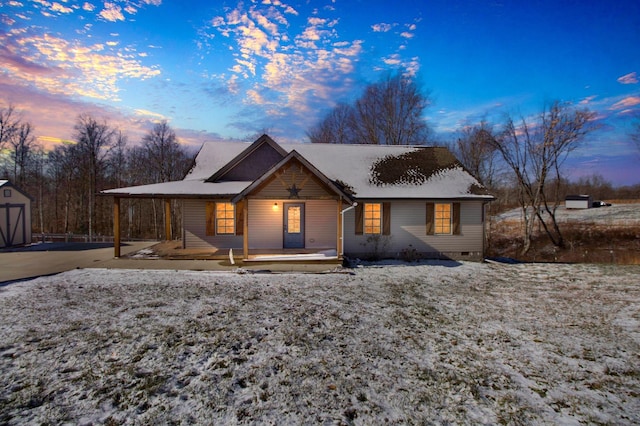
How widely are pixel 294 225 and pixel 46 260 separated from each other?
10746 mm

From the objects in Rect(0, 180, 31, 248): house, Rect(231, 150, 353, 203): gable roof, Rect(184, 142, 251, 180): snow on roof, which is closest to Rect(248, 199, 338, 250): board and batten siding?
Rect(231, 150, 353, 203): gable roof

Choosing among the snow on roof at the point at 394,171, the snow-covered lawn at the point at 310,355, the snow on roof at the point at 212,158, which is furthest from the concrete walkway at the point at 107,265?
the snow on roof at the point at 212,158

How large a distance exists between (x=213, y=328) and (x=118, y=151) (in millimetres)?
36778

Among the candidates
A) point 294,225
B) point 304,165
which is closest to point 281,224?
point 294,225

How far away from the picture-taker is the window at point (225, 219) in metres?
14.3

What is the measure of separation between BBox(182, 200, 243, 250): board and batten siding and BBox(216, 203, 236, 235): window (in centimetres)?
26

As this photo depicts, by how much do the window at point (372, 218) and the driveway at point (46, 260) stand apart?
11059 millimetres

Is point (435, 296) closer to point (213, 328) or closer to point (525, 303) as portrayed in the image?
point (525, 303)

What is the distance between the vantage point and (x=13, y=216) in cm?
1698

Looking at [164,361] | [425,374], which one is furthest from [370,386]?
[164,361]

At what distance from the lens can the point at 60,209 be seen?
1388 inches

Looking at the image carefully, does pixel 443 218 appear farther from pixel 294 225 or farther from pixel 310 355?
pixel 310 355

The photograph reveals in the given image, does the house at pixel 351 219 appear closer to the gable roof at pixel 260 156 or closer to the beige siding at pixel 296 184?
the gable roof at pixel 260 156

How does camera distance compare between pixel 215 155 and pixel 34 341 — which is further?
pixel 215 155
